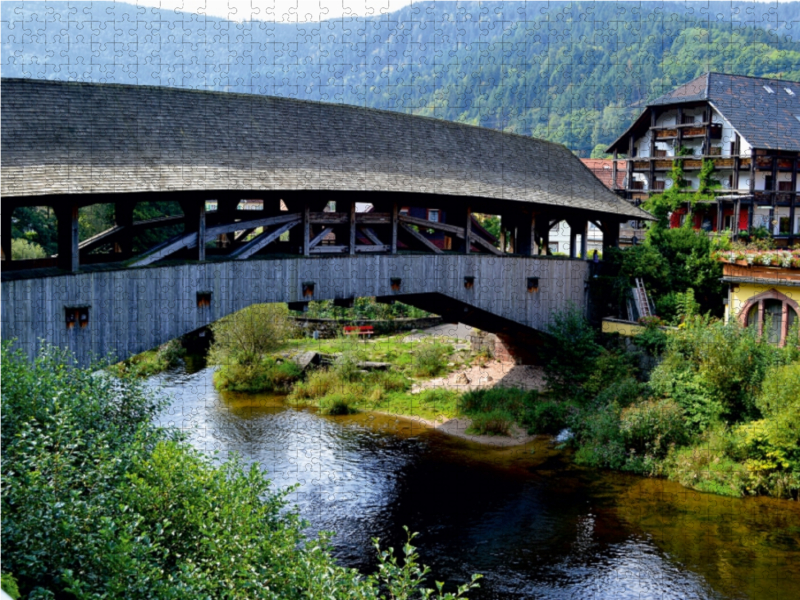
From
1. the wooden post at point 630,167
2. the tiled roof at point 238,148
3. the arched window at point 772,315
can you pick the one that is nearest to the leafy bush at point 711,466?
the arched window at point 772,315

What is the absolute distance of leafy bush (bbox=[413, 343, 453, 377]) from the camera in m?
25.7

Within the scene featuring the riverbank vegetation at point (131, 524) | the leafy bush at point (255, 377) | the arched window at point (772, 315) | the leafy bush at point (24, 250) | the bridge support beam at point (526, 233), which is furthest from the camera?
the leafy bush at point (24, 250)

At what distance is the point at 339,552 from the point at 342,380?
33.0ft

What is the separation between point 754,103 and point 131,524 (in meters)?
28.7

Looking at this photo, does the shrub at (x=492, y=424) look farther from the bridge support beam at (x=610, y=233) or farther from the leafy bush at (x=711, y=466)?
the bridge support beam at (x=610, y=233)

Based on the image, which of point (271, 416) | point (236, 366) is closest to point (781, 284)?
point (271, 416)

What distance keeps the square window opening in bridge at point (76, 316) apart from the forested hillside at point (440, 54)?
11.5 ft

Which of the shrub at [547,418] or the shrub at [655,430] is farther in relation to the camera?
the shrub at [547,418]

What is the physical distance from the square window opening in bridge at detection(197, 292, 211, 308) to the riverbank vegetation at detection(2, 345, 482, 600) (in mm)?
5536

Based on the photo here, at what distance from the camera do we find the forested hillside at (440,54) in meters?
14.4

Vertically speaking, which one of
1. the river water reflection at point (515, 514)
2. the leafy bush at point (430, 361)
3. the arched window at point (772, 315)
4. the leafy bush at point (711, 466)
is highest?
the arched window at point (772, 315)

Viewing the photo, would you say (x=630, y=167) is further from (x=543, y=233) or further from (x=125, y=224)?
(x=125, y=224)

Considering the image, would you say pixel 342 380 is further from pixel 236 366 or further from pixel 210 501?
pixel 210 501

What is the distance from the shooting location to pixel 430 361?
1018 inches
